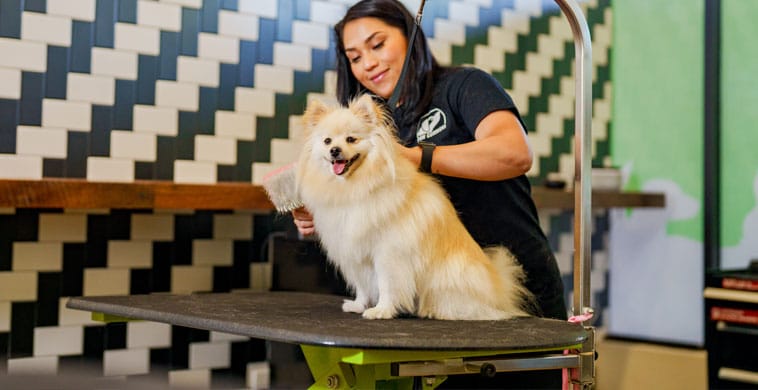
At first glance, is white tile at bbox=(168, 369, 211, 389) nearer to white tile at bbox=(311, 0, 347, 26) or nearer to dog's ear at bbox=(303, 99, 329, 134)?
white tile at bbox=(311, 0, 347, 26)

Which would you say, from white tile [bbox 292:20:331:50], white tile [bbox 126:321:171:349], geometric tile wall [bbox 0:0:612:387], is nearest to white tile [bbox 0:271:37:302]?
geometric tile wall [bbox 0:0:612:387]

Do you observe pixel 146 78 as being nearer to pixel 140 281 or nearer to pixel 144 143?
pixel 144 143

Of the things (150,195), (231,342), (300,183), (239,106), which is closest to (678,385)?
(231,342)

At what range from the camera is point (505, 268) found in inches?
74.7

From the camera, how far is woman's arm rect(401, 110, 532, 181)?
1800mm

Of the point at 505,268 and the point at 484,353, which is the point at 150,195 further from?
the point at 484,353

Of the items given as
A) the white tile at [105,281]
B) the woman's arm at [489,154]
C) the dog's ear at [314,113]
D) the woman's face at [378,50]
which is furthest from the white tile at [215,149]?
the woman's arm at [489,154]

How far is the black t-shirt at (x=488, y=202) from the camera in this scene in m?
2.02

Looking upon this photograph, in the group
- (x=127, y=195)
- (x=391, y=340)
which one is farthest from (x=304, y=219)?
(x=127, y=195)

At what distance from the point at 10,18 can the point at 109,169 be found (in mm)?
648

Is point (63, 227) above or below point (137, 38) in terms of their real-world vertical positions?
below

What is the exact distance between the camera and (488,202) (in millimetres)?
2023

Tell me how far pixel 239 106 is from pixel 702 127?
8.40 ft

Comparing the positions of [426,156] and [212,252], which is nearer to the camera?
[426,156]
